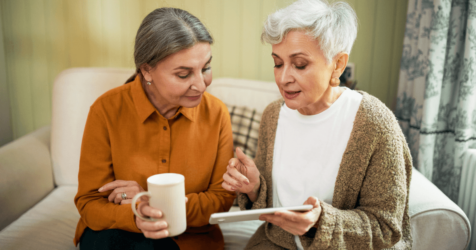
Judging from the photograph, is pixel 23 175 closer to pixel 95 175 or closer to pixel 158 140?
pixel 95 175

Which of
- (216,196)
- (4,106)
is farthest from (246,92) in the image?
(4,106)

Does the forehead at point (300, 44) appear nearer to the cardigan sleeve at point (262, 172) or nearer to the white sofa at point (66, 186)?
the cardigan sleeve at point (262, 172)

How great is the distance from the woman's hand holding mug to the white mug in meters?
0.23

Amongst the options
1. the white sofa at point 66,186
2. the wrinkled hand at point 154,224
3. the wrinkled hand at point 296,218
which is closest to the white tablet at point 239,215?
the wrinkled hand at point 296,218

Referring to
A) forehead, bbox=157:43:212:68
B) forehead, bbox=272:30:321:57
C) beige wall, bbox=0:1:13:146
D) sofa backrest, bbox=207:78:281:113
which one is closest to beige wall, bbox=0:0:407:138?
beige wall, bbox=0:1:13:146

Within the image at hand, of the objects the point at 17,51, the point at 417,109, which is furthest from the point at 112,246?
the point at 17,51

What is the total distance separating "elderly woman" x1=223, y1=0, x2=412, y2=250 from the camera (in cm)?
92

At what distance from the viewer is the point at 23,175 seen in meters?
1.48

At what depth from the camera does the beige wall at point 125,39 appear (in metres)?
2.03

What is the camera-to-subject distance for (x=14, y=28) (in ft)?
6.98

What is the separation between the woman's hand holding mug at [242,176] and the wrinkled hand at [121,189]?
12.0 inches

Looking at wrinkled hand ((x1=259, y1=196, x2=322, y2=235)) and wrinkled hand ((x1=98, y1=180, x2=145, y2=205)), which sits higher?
wrinkled hand ((x1=259, y1=196, x2=322, y2=235))

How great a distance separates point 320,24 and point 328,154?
0.41 meters

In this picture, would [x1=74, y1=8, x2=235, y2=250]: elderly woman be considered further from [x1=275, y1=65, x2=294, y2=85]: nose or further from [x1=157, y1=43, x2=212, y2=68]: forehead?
[x1=275, y1=65, x2=294, y2=85]: nose
